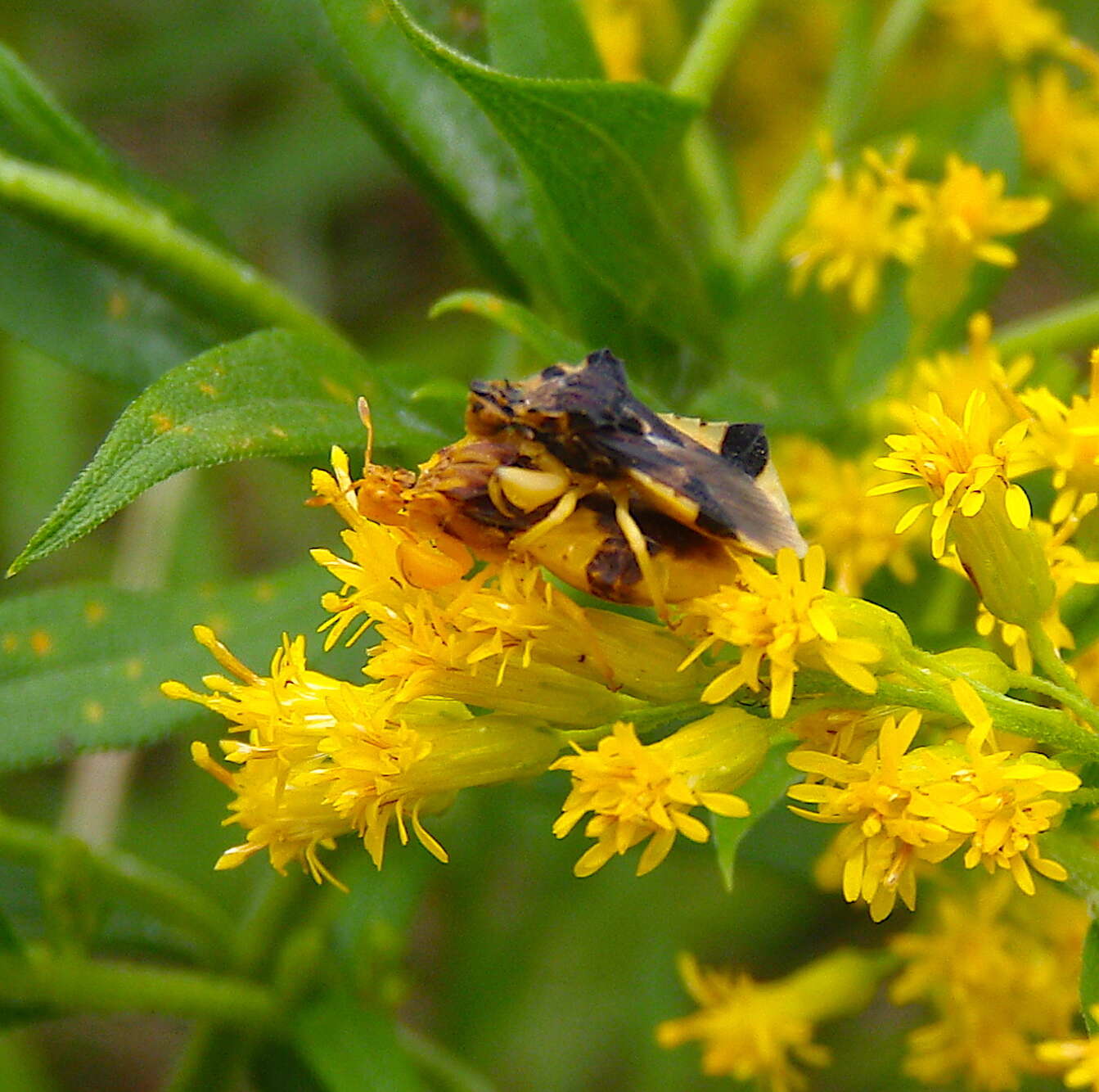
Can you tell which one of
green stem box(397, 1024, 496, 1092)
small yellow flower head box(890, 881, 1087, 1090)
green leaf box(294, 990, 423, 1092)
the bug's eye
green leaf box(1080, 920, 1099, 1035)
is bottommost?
small yellow flower head box(890, 881, 1087, 1090)

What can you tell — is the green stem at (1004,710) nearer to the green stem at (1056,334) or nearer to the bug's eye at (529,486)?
the bug's eye at (529,486)

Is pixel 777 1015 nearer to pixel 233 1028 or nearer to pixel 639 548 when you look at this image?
pixel 233 1028

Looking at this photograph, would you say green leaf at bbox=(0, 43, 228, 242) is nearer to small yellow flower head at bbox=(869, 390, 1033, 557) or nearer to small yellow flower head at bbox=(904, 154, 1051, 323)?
small yellow flower head at bbox=(904, 154, 1051, 323)

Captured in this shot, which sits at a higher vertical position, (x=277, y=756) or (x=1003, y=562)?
(x=277, y=756)

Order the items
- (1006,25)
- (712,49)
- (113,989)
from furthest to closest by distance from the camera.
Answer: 1. (1006,25)
2. (712,49)
3. (113,989)

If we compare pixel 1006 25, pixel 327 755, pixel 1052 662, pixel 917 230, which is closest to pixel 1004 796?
pixel 1052 662

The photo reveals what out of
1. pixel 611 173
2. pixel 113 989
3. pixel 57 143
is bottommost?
pixel 113 989

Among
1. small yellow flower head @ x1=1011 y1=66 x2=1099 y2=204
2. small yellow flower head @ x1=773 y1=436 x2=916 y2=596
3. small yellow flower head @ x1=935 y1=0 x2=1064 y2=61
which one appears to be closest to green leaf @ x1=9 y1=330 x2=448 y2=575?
small yellow flower head @ x1=773 y1=436 x2=916 y2=596
